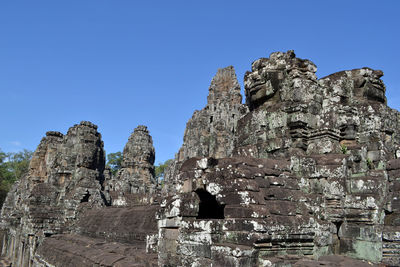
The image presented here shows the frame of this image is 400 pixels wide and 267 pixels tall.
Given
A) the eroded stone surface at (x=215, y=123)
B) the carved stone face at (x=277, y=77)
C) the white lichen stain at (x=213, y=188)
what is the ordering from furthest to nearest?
the eroded stone surface at (x=215, y=123) < the carved stone face at (x=277, y=77) < the white lichen stain at (x=213, y=188)

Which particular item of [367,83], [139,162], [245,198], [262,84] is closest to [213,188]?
[245,198]

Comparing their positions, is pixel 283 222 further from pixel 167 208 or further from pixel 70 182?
pixel 70 182

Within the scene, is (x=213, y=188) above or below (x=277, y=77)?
below

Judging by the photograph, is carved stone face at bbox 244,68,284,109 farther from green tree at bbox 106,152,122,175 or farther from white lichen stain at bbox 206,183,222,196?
green tree at bbox 106,152,122,175

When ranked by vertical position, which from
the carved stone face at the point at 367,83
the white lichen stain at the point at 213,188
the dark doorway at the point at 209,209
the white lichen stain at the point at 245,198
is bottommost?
the dark doorway at the point at 209,209

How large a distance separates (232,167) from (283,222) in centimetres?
88

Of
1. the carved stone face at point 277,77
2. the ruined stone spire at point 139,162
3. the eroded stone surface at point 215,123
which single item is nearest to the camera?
the carved stone face at point 277,77

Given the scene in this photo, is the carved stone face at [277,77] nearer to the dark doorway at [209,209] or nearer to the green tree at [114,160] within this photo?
the dark doorway at [209,209]

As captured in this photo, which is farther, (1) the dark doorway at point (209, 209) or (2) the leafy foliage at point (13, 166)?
(2) the leafy foliage at point (13, 166)

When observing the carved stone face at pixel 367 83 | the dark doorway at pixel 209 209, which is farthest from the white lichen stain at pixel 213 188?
the carved stone face at pixel 367 83

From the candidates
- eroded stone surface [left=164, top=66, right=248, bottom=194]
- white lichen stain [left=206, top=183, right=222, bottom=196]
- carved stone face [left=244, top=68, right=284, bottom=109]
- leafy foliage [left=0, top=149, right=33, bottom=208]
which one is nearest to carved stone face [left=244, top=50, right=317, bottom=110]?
carved stone face [left=244, top=68, right=284, bottom=109]

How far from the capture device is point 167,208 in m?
4.84

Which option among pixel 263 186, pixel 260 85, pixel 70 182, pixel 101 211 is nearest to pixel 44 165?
pixel 70 182

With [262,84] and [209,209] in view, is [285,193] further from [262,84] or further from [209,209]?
[262,84]
